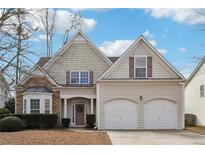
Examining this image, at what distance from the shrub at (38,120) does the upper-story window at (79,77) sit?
14.5ft

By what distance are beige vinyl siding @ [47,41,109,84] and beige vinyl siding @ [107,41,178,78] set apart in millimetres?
3715

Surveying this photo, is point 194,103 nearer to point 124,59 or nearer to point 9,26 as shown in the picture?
point 124,59

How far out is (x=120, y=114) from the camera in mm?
30844

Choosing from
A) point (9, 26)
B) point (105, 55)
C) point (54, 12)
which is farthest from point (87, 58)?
point (9, 26)

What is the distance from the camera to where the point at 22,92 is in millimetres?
33031

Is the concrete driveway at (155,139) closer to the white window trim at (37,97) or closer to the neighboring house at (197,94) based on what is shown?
the white window trim at (37,97)

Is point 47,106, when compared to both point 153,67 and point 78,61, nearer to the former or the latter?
point 78,61

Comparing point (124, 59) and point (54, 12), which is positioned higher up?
point (54, 12)

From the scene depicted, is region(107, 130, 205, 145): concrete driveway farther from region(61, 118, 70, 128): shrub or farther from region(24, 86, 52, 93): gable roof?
region(24, 86, 52, 93): gable roof

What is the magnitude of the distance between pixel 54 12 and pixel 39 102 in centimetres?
1321

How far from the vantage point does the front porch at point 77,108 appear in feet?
111

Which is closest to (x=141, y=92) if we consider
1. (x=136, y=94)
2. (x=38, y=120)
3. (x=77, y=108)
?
(x=136, y=94)

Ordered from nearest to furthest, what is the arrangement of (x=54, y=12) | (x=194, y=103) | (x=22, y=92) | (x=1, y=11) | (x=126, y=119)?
(x=1, y=11) < (x=126, y=119) < (x=22, y=92) < (x=194, y=103) < (x=54, y=12)

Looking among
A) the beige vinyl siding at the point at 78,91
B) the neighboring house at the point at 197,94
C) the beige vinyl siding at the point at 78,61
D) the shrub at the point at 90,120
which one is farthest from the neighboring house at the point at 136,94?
the neighboring house at the point at 197,94
